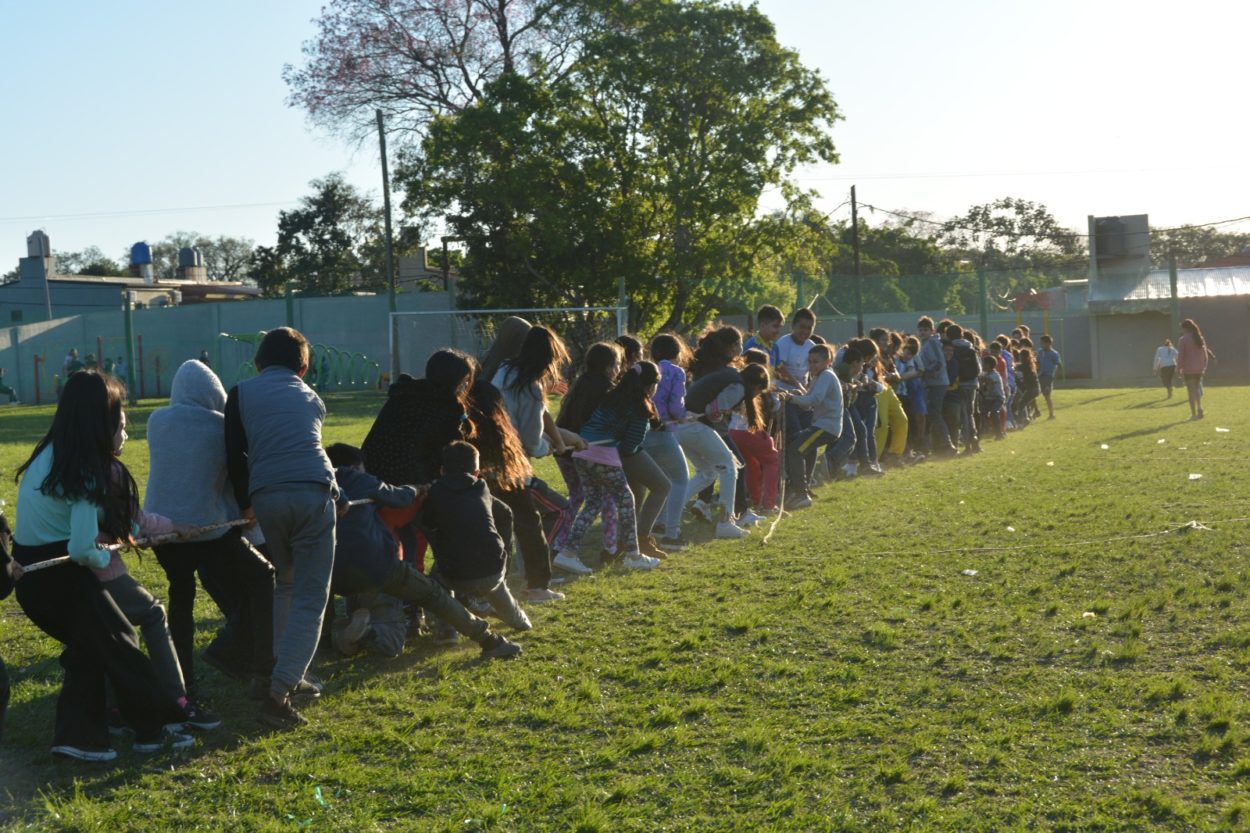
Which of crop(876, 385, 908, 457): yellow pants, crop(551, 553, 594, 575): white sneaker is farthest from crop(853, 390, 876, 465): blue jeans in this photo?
crop(551, 553, 594, 575): white sneaker

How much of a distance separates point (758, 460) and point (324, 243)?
6635 centimetres

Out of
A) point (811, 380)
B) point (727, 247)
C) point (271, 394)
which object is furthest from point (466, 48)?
point (271, 394)

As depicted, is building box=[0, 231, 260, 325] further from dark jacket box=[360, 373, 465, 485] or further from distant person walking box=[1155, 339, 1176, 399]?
dark jacket box=[360, 373, 465, 485]

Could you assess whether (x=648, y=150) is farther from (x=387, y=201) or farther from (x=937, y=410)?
(x=937, y=410)

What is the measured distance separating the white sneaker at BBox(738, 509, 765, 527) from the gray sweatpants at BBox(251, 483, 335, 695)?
6042mm

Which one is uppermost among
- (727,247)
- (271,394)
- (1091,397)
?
(727,247)

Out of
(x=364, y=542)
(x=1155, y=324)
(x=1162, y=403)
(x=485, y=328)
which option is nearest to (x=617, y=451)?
(x=364, y=542)

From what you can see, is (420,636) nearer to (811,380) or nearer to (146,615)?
(146,615)

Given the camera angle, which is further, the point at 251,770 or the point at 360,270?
the point at 360,270

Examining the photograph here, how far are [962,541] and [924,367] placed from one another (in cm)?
774

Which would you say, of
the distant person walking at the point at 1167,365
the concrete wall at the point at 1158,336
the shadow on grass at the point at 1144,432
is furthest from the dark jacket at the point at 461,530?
the concrete wall at the point at 1158,336

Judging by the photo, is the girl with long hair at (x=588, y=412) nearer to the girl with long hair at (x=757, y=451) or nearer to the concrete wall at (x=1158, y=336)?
the girl with long hair at (x=757, y=451)

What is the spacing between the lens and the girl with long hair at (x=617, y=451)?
30.7 feet

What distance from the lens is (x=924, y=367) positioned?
1772cm
